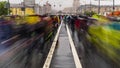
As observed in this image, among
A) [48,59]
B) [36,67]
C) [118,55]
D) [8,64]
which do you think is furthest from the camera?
[48,59]

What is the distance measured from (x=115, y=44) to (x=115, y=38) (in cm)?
10

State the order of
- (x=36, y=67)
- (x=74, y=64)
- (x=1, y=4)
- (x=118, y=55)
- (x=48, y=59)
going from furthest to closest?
(x=1, y=4)
(x=48, y=59)
(x=74, y=64)
(x=36, y=67)
(x=118, y=55)

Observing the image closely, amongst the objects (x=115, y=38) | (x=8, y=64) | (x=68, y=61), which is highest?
(x=115, y=38)

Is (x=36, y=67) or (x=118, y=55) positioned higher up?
(x=118, y=55)

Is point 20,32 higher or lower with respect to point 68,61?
higher

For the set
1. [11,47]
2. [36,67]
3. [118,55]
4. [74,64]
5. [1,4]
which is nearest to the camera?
[118,55]

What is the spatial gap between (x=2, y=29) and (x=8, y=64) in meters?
0.69

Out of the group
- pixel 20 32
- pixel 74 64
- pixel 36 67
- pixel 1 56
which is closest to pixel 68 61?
pixel 74 64

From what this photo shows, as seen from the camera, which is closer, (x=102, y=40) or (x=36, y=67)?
(x=102, y=40)

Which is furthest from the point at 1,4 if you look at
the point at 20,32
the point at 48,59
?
the point at 20,32

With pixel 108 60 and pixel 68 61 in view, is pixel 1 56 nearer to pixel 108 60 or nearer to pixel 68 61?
pixel 108 60

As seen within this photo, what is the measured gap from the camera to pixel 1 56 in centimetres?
647

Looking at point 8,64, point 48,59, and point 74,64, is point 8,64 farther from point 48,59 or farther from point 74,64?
point 48,59

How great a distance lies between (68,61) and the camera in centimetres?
1581
